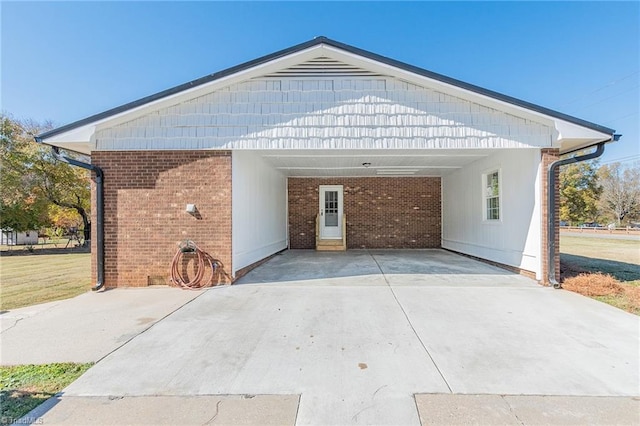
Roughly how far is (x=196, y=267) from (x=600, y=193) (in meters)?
48.7

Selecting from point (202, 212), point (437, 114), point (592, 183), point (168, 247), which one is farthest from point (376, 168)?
point (592, 183)

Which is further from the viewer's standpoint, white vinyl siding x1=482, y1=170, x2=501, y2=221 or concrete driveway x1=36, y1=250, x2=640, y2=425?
white vinyl siding x1=482, y1=170, x2=501, y2=221

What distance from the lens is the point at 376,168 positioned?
419 inches

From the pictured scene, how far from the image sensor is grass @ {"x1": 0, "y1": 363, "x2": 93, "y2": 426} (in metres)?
2.29

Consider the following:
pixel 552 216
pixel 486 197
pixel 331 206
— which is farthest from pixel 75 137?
pixel 486 197

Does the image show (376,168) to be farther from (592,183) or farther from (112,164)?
(592,183)

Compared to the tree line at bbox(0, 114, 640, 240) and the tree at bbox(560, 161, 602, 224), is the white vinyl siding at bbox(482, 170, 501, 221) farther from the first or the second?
the tree at bbox(560, 161, 602, 224)

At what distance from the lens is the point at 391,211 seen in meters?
12.6

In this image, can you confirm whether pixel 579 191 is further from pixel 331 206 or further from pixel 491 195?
pixel 331 206

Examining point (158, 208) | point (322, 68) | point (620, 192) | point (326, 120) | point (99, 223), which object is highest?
point (322, 68)

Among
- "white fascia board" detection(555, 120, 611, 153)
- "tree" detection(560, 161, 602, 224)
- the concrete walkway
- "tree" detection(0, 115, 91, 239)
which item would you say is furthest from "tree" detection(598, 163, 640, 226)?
"tree" detection(0, 115, 91, 239)

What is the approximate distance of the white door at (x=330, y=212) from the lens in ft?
41.5

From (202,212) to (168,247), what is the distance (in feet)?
3.38

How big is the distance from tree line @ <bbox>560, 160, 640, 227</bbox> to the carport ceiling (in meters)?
35.5
